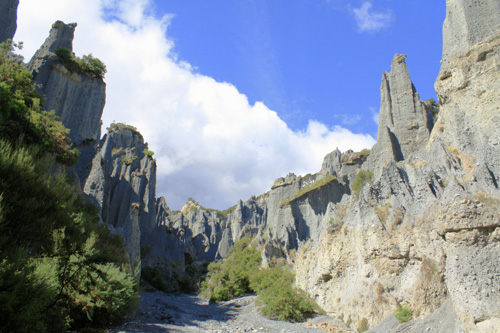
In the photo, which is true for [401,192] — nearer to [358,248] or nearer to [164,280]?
[358,248]

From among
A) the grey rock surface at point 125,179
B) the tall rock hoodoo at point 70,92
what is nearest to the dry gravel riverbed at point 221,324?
the grey rock surface at point 125,179

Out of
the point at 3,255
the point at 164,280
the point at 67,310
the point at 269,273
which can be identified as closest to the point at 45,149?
the point at 67,310

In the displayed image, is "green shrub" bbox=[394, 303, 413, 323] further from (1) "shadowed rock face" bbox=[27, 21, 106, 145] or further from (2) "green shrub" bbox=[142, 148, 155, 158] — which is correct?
(2) "green shrub" bbox=[142, 148, 155, 158]

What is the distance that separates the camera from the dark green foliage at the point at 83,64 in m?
31.5

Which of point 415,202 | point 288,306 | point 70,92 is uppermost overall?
point 70,92

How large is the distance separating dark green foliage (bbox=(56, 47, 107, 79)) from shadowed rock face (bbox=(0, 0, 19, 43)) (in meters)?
5.52

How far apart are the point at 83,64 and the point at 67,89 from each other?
3.73 m

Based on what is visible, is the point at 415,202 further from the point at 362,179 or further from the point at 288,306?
the point at 362,179

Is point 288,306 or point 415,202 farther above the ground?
point 415,202

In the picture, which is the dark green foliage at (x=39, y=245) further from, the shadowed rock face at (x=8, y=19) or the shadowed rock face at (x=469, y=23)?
the shadowed rock face at (x=469, y=23)

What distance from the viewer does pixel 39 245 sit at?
30.6 feet

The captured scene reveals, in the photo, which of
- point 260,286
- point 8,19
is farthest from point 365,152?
point 8,19

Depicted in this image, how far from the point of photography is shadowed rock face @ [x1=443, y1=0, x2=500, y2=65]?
80.7 feet

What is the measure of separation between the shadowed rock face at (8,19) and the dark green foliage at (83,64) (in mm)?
5517
